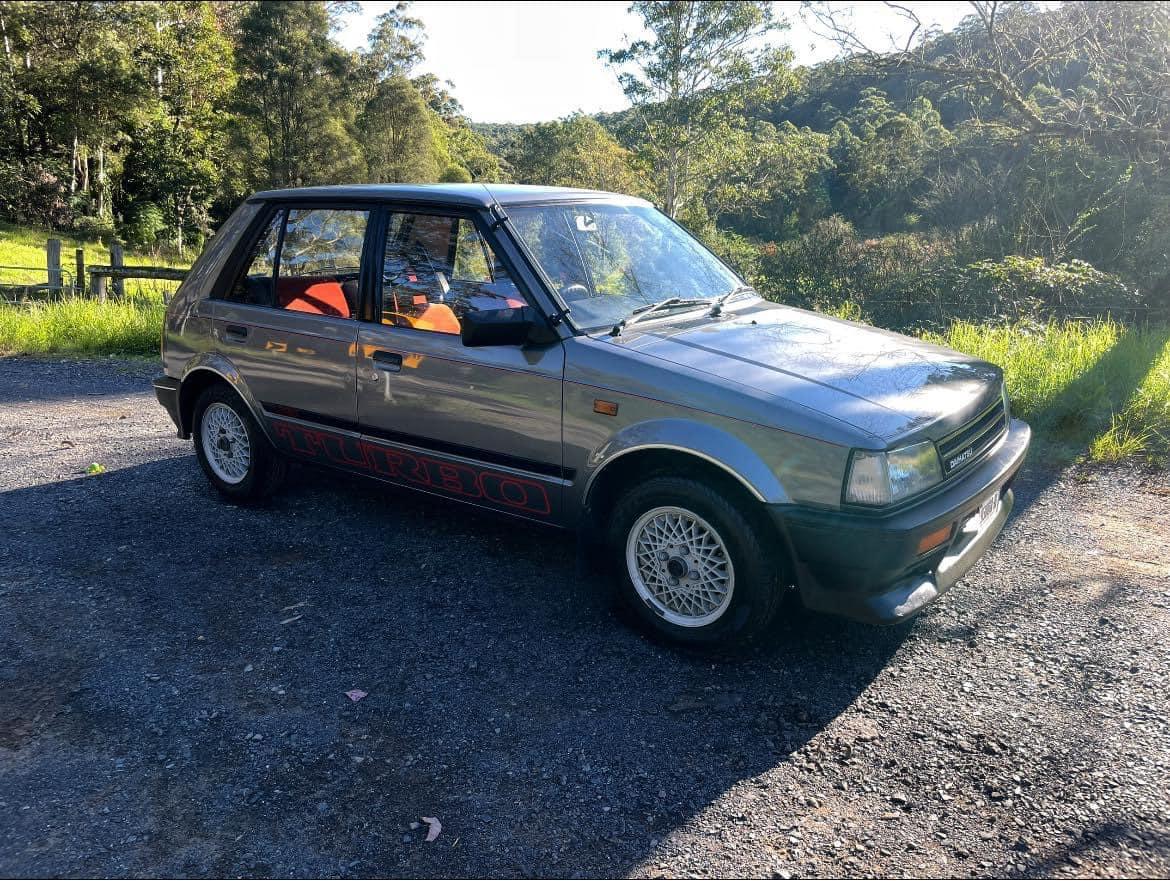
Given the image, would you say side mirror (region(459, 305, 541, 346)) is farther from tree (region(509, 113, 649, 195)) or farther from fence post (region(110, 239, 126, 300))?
tree (region(509, 113, 649, 195))

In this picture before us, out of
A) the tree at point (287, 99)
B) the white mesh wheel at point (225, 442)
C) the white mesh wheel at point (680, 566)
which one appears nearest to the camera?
the white mesh wheel at point (680, 566)

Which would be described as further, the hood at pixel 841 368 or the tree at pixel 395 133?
the tree at pixel 395 133

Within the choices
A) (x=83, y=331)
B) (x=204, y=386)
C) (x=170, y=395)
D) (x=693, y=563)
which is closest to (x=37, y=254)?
(x=83, y=331)

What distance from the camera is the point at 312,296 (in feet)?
15.7

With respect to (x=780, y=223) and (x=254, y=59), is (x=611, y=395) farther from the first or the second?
(x=254, y=59)

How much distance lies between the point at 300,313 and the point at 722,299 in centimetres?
226

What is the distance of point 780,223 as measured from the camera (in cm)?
4119

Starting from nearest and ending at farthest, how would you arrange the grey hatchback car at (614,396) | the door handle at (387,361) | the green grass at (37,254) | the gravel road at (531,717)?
the gravel road at (531,717)
the grey hatchback car at (614,396)
the door handle at (387,361)
the green grass at (37,254)

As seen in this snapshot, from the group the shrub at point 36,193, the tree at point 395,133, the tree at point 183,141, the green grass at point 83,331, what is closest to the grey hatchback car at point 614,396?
the green grass at point 83,331

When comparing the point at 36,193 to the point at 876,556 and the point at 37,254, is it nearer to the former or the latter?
the point at 37,254

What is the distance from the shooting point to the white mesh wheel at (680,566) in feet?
11.5

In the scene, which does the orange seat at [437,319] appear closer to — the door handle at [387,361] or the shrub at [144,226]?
the door handle at [387,361]

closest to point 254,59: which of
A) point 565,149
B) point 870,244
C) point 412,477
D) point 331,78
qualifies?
point 331,78

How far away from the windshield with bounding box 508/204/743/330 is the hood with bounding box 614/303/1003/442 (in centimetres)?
24
